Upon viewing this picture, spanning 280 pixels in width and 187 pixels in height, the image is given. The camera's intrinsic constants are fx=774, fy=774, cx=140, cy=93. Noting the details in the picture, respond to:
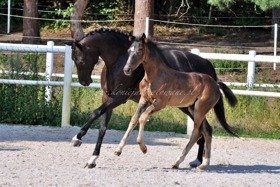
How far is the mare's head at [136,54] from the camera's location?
926 centimetres

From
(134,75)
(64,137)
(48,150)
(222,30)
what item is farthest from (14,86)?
(222,30)

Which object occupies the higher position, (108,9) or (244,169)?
(108,9)

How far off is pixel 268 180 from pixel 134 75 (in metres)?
2.24

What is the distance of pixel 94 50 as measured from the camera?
10.1 m

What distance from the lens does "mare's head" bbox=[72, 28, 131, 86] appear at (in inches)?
394

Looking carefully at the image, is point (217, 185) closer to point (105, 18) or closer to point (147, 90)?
point (147, 90)

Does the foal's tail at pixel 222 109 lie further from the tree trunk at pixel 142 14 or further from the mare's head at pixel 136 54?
Result: the tree trunk at pixel 142 14

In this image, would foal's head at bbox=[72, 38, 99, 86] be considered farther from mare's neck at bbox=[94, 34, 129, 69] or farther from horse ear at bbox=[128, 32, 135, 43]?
horse ear at bbox=[128, 32, 135, 43]

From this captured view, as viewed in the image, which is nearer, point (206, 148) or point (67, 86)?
point (206, 148)

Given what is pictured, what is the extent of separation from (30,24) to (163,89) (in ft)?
57.2

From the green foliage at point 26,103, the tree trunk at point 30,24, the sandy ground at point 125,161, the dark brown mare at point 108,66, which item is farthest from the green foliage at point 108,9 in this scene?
the dark brown mare at point 108,66

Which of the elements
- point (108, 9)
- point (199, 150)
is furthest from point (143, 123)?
point (108, 9)

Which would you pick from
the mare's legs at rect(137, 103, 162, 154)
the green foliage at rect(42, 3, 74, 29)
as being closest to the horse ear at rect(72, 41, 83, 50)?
the mare's legs at rect(137, 103, 162, 154)

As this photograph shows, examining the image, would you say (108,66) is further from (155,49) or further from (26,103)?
(26,103)
